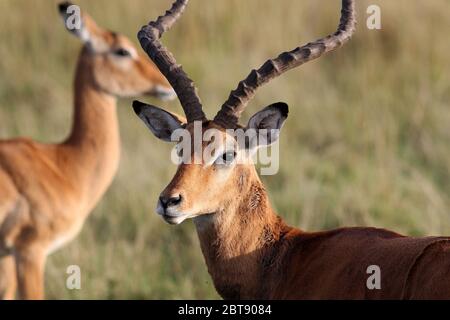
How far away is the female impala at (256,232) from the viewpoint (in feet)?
17.9

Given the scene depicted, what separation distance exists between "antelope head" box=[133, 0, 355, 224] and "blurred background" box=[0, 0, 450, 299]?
296 centimetres

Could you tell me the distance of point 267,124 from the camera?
602 cm

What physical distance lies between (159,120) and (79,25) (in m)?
4.04

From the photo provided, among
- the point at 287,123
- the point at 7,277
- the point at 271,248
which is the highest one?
the point at 287,123

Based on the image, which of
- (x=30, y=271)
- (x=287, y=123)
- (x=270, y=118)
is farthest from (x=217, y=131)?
(x=287, y=123)

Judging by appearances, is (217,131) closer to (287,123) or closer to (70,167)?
(70,167)

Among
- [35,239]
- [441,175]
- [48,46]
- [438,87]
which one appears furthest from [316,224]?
[48,46]

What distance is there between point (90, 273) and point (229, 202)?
12.0 ft

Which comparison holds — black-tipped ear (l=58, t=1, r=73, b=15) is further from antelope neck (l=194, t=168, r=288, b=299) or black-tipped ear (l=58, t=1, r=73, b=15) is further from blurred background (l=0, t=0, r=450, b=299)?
antelope neck (l=194, t=168, r=288, b=299)

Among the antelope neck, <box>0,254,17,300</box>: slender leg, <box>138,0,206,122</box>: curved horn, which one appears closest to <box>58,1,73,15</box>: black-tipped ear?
<box>0,254,17,300</box>: slender leg

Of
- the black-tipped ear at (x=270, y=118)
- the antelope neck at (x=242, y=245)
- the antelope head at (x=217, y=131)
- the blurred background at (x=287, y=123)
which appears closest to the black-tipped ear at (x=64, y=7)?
the blurred background at (x=287, y=123)

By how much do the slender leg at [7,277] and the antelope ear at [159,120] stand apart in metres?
3.14
